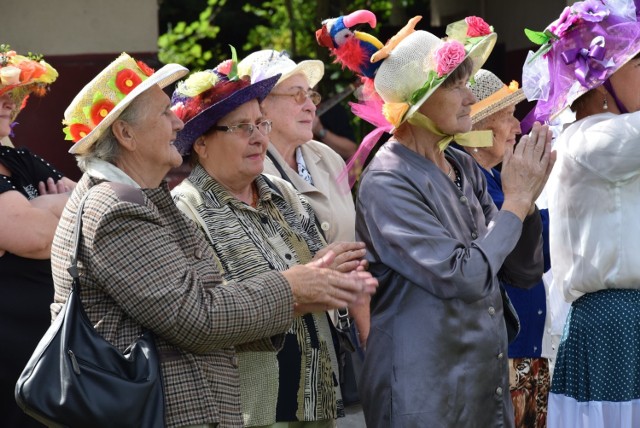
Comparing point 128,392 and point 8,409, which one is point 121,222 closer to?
point 128,392

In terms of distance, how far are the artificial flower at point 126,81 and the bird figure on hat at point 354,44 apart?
0.71m

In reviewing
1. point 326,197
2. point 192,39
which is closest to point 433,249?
point 326,197

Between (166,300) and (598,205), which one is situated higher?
(166,300)

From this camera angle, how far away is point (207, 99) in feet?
13.3

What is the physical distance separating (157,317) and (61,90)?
4.74m

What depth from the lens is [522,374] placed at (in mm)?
4965

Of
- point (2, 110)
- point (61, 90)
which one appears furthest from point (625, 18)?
Answer: point (61, 90)

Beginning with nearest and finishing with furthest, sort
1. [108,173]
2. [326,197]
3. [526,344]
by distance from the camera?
[108,173]
[526,344]
[326,197]

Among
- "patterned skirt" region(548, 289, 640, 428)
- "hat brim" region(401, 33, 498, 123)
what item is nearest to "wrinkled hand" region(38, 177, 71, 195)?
"hat brim" region(401, 33, 498, 123)

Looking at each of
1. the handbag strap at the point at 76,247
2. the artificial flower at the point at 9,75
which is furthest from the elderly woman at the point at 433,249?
the artificial flower at the point at 9,75

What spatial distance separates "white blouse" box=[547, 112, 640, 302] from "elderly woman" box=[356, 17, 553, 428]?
0.26m

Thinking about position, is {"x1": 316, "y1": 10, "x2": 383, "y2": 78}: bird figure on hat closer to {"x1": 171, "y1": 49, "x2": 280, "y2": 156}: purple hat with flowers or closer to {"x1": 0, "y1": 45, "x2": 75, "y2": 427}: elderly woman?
{"x1": 171, "y1": 49, "x2": 280, "y2": 156}: purple hat with flowers

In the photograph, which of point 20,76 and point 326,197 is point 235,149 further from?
point 20,76

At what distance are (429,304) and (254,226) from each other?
0.71 meters
